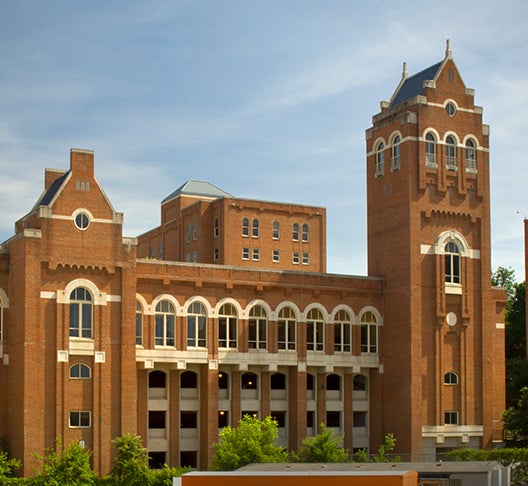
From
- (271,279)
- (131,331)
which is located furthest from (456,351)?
(131,331)

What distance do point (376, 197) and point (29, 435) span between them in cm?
3341

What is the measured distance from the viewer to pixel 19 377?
221 feet

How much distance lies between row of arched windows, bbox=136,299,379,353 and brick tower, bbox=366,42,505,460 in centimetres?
168

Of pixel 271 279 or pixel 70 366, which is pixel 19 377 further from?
pixel 271 279

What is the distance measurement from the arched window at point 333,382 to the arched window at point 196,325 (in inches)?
463

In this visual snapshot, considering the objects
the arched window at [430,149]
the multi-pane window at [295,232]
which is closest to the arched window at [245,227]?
the multi-pane window at [295,232]

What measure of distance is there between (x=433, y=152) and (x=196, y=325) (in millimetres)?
22684

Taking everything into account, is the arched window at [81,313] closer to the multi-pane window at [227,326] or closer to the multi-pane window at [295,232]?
the multi-pane window at [227,326]

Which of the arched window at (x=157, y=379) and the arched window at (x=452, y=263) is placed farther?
the arched window at (x=452, y=263)

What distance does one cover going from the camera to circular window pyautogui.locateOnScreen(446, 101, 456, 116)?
83.1m

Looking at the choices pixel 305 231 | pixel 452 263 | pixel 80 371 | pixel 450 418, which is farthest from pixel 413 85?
pixel 80 371

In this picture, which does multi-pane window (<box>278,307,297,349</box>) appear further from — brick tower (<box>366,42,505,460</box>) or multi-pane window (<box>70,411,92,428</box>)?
multi-pane window (<box>70,411,92,428</box>)

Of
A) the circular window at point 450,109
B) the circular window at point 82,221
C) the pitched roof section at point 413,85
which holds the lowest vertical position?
the circular window at point 82,221

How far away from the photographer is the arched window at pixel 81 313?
69250 millimetres
